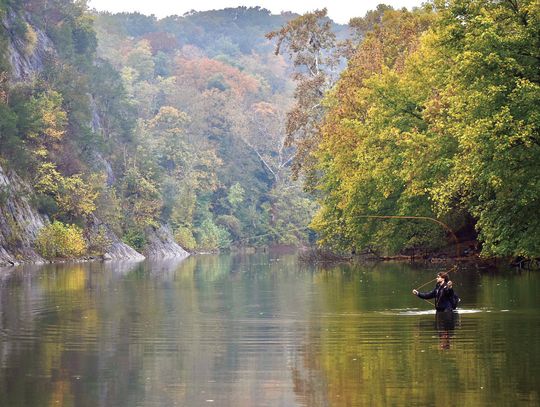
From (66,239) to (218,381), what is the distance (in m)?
79.2

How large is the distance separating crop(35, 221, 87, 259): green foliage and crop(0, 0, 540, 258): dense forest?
14cm

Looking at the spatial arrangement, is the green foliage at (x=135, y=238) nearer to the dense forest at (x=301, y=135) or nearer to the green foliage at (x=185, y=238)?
the dense forest at (x=301, y=135)

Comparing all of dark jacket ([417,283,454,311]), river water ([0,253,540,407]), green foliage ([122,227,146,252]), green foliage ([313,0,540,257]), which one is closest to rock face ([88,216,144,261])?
green foliage ([122,227,146,252])

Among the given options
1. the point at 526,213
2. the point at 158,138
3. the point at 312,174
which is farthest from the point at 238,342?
the point at 158,138

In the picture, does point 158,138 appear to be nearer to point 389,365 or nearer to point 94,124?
point 94,124

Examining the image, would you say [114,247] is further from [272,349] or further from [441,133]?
[272,349]

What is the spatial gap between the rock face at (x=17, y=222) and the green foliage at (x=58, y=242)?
0.82 metres

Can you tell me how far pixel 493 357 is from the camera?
22.3 m

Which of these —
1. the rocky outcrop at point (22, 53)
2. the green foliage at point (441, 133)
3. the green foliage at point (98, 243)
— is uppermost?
the rocky outcrop at point (22, 53)

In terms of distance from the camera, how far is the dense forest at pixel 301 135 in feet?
144

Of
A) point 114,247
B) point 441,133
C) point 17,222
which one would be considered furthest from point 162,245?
point 441,133

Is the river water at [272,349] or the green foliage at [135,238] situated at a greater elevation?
the river water at [272,349]

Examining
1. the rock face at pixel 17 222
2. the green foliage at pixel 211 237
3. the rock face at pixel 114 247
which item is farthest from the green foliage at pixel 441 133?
the green foliage at pixel 211 237

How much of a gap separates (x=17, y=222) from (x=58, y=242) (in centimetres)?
472
